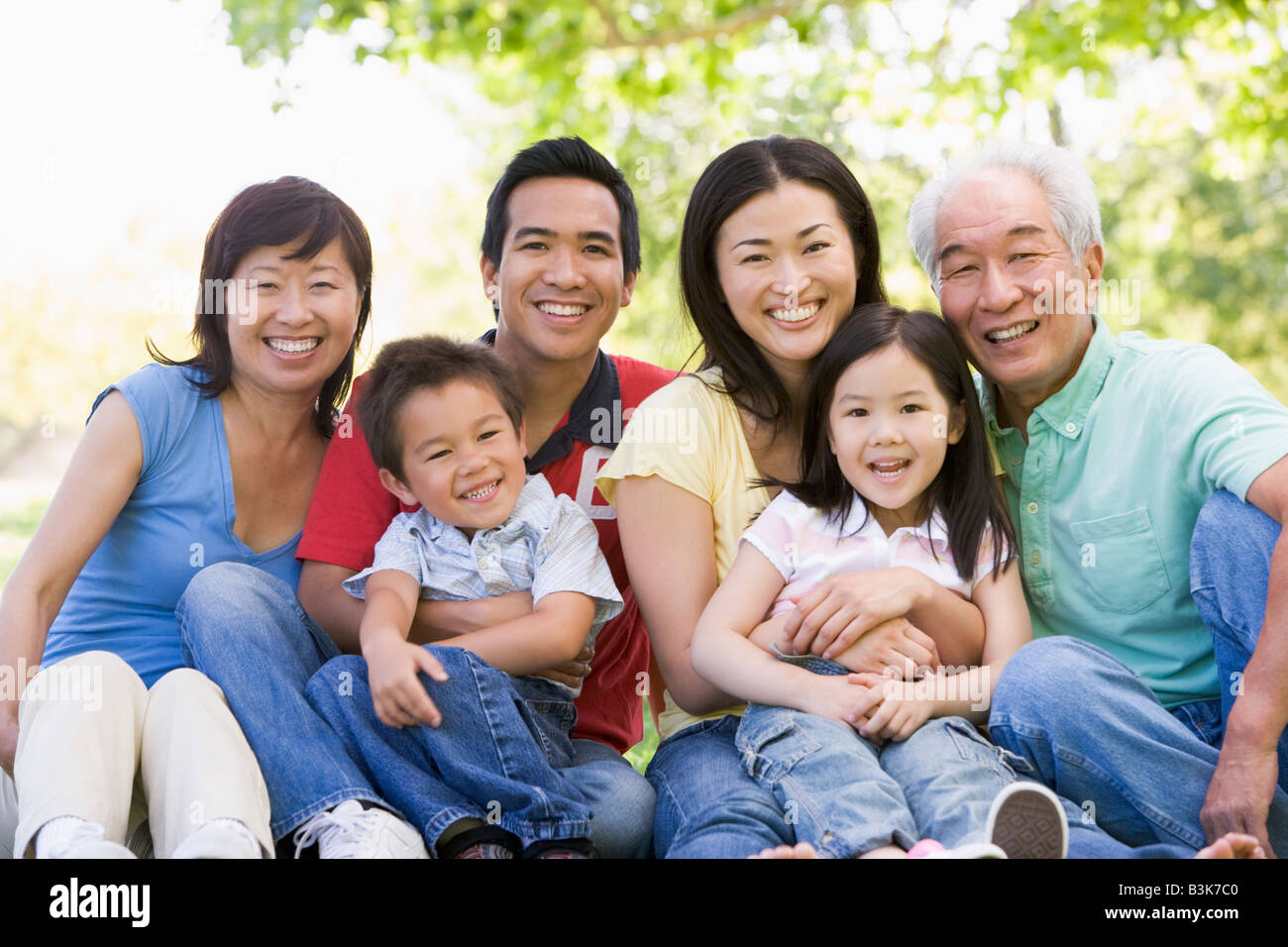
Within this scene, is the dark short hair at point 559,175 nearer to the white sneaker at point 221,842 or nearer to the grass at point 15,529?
the white sneaker at point 221,842

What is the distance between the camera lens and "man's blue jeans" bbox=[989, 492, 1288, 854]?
7.34 feet

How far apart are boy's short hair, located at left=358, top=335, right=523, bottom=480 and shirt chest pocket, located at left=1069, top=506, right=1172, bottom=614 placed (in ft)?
4.19

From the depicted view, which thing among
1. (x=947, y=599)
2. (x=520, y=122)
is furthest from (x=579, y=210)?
(x=520, y=122)

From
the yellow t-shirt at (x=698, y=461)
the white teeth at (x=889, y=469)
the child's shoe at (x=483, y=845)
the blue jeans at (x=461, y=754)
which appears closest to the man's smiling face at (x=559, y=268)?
the yellow t-shirt at (x=698, y=461)

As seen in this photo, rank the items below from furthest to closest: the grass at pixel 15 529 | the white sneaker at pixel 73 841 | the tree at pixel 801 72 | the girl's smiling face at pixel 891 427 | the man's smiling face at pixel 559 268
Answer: the grass at pixel 15 529 → the tree at pixel 801 72 → the man's smiling face at pixel 559 268 → the girl's smiling face at pixel 891 427 → the white sneaker at pixel 73 841

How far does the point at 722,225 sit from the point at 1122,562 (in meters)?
1.15

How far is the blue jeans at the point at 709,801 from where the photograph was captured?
2113 millimetres

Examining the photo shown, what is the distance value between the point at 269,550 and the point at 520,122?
656 cm

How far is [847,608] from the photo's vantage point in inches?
92.6

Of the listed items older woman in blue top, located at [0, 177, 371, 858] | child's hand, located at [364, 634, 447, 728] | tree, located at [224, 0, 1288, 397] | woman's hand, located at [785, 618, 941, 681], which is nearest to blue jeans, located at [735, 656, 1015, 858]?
woman's hand, located at [785, 618, 941, 681]

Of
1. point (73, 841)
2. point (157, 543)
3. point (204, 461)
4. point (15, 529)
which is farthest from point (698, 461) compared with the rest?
point (15, 529)

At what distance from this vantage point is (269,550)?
2.79 metres
